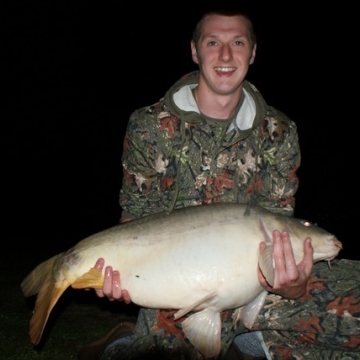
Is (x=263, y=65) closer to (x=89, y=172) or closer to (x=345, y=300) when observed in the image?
(x=89, y=172)

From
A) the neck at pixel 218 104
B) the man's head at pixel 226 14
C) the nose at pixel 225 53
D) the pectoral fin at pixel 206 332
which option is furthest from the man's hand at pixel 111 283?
the man's head at pixel 226 14

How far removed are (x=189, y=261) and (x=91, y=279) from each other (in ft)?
1.68

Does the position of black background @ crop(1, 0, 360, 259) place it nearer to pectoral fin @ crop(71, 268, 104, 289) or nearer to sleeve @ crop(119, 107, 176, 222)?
sleeve @ crop(119, 107, 176, 222)

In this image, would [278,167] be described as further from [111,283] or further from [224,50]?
[111,283]

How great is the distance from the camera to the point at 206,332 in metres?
2.27

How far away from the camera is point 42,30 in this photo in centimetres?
2353

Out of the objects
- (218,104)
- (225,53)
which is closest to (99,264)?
(218,104)

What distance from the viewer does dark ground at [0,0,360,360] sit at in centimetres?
415

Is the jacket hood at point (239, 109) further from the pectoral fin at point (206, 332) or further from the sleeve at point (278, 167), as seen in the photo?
the pectoral fin at point (206, 332)

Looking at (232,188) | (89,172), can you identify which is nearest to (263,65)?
(89,172)

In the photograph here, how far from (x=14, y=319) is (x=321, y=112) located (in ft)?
49.4

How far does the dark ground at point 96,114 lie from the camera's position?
415 centimetres

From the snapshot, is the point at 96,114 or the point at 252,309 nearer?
the point at 252,309

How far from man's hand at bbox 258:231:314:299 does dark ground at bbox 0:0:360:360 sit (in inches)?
57.3
